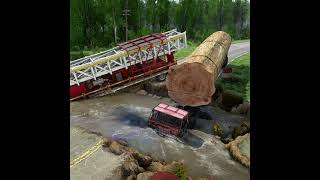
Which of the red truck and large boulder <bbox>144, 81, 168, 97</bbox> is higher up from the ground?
large boulder <bbox>144, 81, 168, 97</bbox>

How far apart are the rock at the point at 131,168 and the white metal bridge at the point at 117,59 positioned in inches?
335

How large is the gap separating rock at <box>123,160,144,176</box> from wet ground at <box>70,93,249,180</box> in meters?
1.50

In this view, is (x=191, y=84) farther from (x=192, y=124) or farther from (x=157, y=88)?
(x=157, y=88)

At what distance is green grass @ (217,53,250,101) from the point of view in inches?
793

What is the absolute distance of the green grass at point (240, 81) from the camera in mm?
20141

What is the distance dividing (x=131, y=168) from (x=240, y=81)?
13.0m

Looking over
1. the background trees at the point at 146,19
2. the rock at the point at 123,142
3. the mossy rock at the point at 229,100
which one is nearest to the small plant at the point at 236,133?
the mossy rock at the point at 229,100

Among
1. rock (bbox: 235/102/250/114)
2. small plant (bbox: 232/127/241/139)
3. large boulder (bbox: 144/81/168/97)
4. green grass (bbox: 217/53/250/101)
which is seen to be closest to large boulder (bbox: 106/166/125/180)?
small plant (bbox: 232/127/241/139)

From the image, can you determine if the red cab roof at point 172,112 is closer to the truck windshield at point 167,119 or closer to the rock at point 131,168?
the truck windshield at point 167,119

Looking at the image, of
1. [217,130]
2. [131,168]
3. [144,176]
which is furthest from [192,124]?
[144,176]

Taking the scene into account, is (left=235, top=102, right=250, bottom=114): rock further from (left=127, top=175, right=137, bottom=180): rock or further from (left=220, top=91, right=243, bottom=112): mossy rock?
(left=127, top=175, right=137, bottom=180): rock
